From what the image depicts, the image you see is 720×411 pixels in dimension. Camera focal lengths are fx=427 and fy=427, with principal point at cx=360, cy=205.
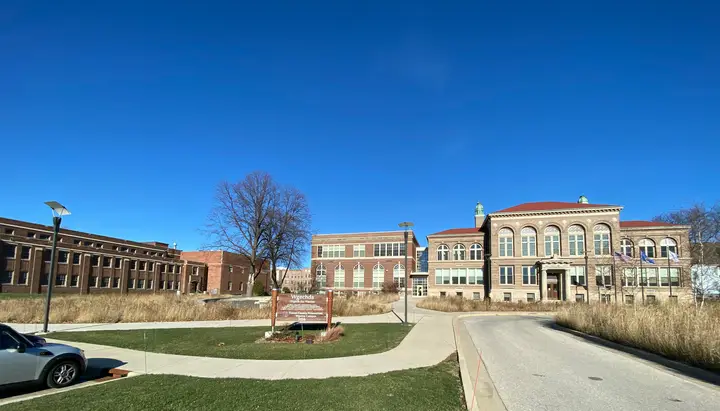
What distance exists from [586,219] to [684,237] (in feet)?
37.1

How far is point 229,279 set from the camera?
330 feet

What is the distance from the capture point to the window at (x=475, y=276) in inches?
2470

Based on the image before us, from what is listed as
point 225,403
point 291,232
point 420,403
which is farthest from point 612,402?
point 291,232

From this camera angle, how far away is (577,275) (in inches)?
2159

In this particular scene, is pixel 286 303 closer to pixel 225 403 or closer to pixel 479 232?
pixel 225 403

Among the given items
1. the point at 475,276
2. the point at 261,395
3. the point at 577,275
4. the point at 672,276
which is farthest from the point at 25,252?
the point at 672,276

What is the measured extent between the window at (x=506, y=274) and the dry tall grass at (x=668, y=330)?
4097cm

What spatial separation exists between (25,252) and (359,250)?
50.5 m

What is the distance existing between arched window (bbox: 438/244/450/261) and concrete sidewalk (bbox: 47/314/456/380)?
53.9m

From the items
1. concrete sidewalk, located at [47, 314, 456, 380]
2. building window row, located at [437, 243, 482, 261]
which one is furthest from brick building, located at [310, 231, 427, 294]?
concrete sidewalk, located at [47, 314, 456, 380]

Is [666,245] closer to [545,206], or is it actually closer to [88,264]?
[545,206]

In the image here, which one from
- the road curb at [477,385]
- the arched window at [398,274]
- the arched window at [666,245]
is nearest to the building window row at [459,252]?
the arched window at [398,274]

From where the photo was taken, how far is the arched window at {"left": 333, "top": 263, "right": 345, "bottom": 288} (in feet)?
261

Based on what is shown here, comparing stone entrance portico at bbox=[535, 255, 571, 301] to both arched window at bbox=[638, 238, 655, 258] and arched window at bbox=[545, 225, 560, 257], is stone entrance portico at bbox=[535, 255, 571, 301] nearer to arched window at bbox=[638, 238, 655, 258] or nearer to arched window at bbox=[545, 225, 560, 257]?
arched window at bbox=[545, 225, 560, 257]
